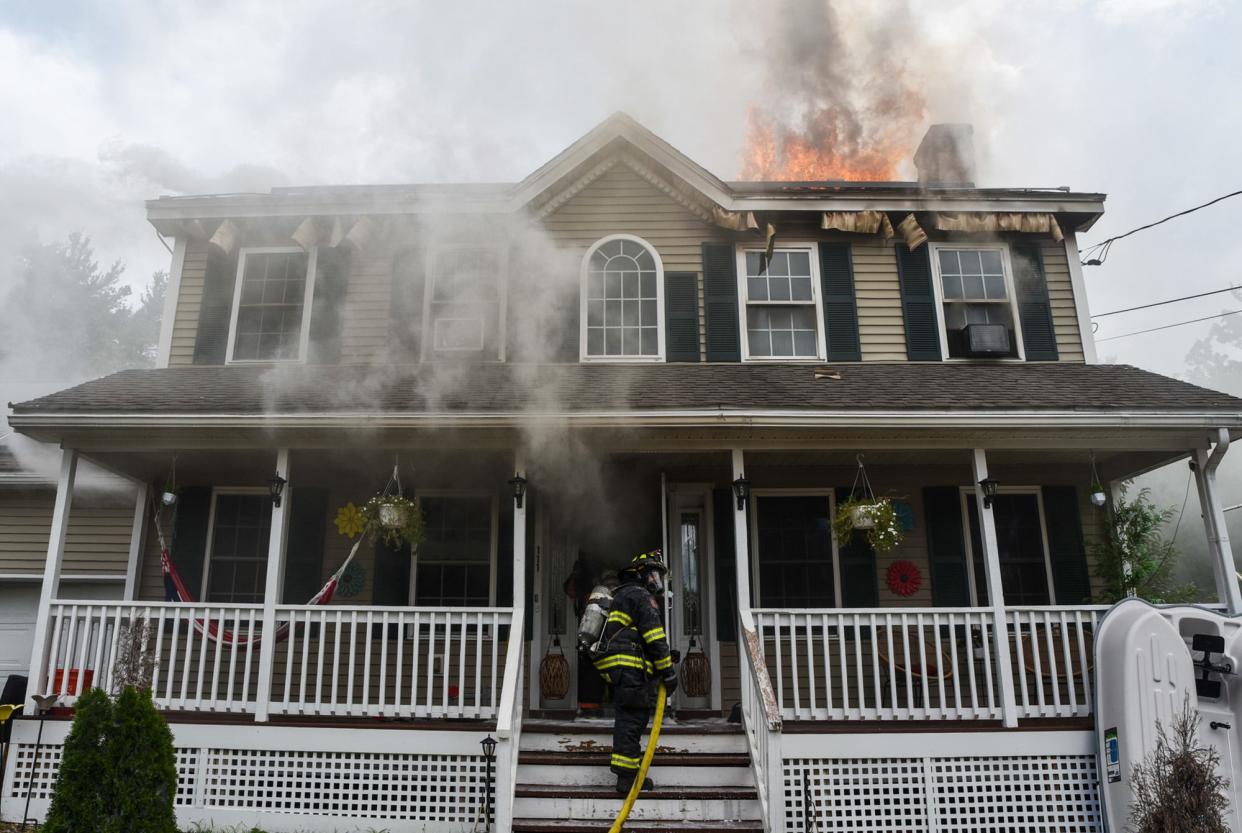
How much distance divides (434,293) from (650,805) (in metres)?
5.87

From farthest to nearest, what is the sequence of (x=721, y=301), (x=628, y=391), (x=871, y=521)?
(x=721, y=301) < (x=628, y=391) < (x=871, y=521)

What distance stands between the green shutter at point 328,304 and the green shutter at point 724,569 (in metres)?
4.50

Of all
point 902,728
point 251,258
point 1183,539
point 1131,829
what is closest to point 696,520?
point 902,728

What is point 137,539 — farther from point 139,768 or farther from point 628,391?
point 628,391

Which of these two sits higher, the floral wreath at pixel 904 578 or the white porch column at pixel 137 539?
the white porch column at pixel 137 539

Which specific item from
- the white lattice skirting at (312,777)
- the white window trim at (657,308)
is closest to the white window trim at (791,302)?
the white window trim at (657,308)

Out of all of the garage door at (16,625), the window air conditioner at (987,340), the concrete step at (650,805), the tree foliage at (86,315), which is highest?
the tree foliage at (86,315)

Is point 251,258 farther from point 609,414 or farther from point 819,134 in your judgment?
point 819,134

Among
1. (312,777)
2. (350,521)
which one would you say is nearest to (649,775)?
(312,777)

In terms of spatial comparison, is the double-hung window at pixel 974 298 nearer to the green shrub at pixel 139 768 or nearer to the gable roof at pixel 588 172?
the gable roof at pixel 588 172

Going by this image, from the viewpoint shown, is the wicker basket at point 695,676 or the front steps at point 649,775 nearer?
the front steps at point 649,775

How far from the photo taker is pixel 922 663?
23.4ft

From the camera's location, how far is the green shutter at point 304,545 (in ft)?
29.6

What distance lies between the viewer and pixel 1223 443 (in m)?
7.63
